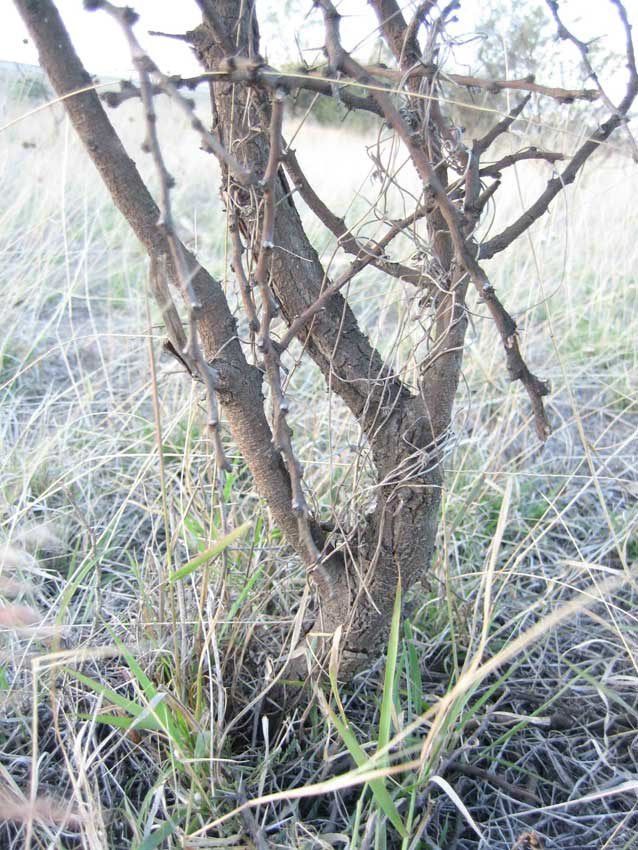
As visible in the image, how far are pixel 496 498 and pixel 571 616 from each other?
1.10 ft

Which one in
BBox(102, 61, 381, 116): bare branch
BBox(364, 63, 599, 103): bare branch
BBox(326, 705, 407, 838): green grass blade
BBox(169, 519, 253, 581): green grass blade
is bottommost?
BBox(326, 705, 407, 838): green grass blade

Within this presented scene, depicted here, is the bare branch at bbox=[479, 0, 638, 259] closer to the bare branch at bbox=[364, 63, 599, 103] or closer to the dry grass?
the bare branch at bbox=[364, 63, 599, 103]

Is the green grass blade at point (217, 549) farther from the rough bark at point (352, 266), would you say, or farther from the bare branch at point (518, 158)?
the bare branch at point (518, 158)

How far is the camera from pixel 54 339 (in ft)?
7.04

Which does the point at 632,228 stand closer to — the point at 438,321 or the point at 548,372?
the point at 548,372

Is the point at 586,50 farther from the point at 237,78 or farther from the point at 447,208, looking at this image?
the point at 237,78

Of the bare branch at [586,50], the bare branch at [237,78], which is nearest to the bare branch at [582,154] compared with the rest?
the bare branch at [586,50]

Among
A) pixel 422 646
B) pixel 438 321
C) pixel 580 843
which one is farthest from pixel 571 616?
pixel 438 321

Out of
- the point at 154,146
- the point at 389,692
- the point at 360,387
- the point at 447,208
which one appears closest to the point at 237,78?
the point at 154,146

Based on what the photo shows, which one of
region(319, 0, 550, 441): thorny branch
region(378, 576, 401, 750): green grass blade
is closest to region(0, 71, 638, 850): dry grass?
region(378, 576, 401, 750): green grass blade

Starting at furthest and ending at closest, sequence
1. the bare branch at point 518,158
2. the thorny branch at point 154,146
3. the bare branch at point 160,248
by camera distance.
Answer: the bare branch at point 518,158, the bare branch at point 160,248, the thorny branch at point 154,146

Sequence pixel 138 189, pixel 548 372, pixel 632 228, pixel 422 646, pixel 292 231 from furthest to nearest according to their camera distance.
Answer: pixel 632 228 < pixel 548 372 < pixel 422 646 < pixel 292 231 < pixel 138 189

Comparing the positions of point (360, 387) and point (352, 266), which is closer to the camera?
point (352, 266)

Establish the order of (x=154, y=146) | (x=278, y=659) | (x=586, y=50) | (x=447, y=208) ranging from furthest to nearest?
(x=278, y=659) → (x=586, y=50) → (x=447, y=208) → (x=154, y=146)
